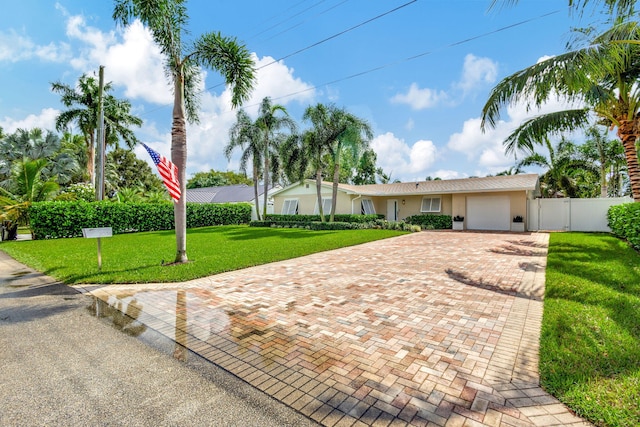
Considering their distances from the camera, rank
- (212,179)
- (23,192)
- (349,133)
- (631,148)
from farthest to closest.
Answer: (212,179) → (349,133) → (23,192) → (631,148)

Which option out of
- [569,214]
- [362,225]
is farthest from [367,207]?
[569,214]

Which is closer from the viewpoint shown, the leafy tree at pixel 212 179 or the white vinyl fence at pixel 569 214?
the white vinyl fence at pixel 569 214

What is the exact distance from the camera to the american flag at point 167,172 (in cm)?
717

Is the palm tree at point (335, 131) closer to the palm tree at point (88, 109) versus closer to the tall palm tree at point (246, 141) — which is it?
the tall palm tree at point (246, 141)

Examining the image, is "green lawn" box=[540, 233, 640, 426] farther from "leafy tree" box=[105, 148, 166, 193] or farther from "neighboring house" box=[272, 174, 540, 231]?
"leafy tree" box=[105, 148, 166, 193]

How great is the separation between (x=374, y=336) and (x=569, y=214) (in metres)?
19.5

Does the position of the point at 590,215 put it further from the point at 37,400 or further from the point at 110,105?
the point at 110,105

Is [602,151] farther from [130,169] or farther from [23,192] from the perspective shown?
[130,169]

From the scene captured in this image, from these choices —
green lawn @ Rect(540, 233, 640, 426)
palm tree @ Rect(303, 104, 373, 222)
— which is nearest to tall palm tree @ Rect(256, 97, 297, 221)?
palm tree @ Rect(303, 104, 373, 222)

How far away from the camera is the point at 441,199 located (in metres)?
21.4

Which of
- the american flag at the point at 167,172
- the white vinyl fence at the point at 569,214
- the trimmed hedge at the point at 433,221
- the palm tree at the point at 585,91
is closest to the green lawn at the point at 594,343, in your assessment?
the palm tree at the point at 585,91

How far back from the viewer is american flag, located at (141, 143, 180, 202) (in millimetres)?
7174

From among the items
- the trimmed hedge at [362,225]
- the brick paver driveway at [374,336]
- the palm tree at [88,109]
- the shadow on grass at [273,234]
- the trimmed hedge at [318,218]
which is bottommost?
the brick paver driveway at [374,336]

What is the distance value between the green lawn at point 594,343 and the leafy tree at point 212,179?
4970 centimetres
